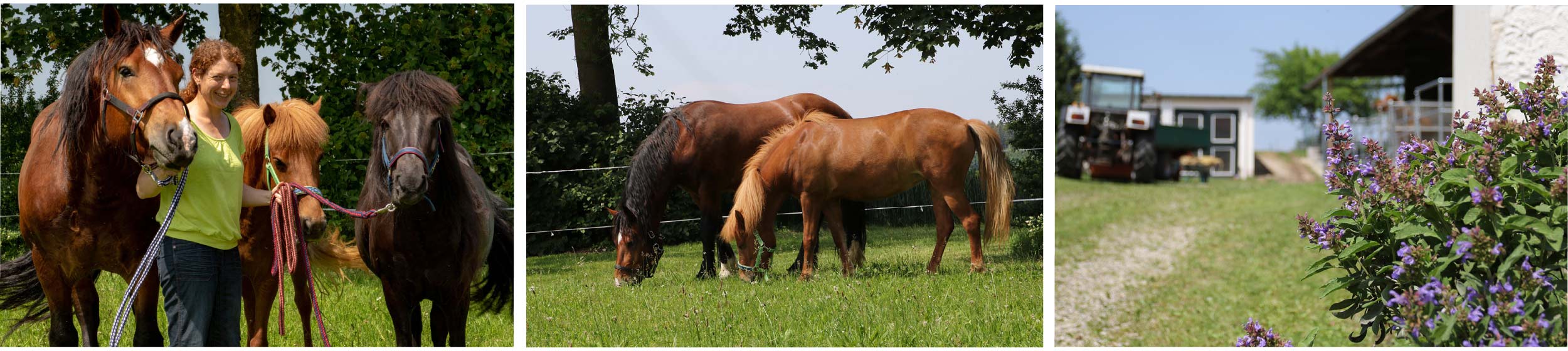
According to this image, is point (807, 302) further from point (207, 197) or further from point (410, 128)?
point (207, 197)

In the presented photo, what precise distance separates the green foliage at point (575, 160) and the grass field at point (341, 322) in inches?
24.2

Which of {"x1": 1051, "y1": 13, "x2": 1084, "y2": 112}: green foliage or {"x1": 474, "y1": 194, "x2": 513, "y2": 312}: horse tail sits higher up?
{"x1": 1051, "y1": 13, "x2": 1084, "y2": 112}: green foliage

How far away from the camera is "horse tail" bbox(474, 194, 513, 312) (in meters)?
3.87

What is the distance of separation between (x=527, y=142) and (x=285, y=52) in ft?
4.49

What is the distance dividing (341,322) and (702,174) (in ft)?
5.94

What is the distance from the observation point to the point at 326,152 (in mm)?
3979

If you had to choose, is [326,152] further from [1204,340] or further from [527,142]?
[1204,340]

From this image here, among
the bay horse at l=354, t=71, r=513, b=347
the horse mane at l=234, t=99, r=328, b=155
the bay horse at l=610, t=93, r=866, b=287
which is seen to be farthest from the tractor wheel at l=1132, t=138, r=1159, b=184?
the horse mane at l=234, t=99, r=328, b=155

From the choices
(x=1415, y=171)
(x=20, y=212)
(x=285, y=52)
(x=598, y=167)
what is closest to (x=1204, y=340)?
(x=1415, y=171)

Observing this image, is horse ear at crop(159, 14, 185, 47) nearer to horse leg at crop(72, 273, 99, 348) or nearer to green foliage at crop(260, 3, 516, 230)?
horse leg at crop(72, 273, 99, 348)

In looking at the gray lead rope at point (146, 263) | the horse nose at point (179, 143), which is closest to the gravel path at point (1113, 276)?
the gray lead rope at point (146, 263)

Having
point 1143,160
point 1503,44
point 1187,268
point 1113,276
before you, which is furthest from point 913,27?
point 1143,160

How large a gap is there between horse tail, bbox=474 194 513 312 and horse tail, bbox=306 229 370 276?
1.71ft

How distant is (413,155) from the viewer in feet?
9.20
